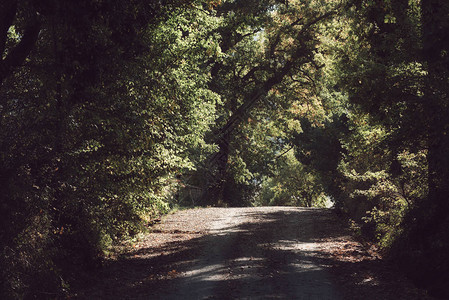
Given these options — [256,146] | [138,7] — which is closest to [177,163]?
[138,7]

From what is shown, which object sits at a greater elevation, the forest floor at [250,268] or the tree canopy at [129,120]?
the tree canopy at [129,120]

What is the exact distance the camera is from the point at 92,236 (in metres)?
10.6

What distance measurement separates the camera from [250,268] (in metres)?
11.1

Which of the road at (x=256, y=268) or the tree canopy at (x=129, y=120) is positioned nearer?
the tree canopy at (x=129, y=120)

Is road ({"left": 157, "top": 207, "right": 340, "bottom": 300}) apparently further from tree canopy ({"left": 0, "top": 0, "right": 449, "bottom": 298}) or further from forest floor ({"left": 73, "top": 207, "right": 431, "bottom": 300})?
tree canopy ({"left": 0, "top": 0, "right": 449, "bottom": 298})

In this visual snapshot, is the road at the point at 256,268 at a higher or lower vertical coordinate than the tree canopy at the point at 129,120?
lower

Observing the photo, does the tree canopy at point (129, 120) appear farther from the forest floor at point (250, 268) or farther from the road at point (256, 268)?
the road at point (256, 268)

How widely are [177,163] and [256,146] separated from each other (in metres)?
19.9

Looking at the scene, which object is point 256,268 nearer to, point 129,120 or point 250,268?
point 250,268

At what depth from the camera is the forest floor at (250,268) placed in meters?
9.11

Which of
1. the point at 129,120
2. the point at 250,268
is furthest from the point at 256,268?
the point at 129,120

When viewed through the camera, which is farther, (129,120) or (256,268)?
(256,268)

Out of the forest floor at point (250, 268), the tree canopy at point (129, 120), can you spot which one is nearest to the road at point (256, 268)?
the forest floor at point (250, 268)

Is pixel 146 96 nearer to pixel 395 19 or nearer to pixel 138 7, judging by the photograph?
pixel 138 7
